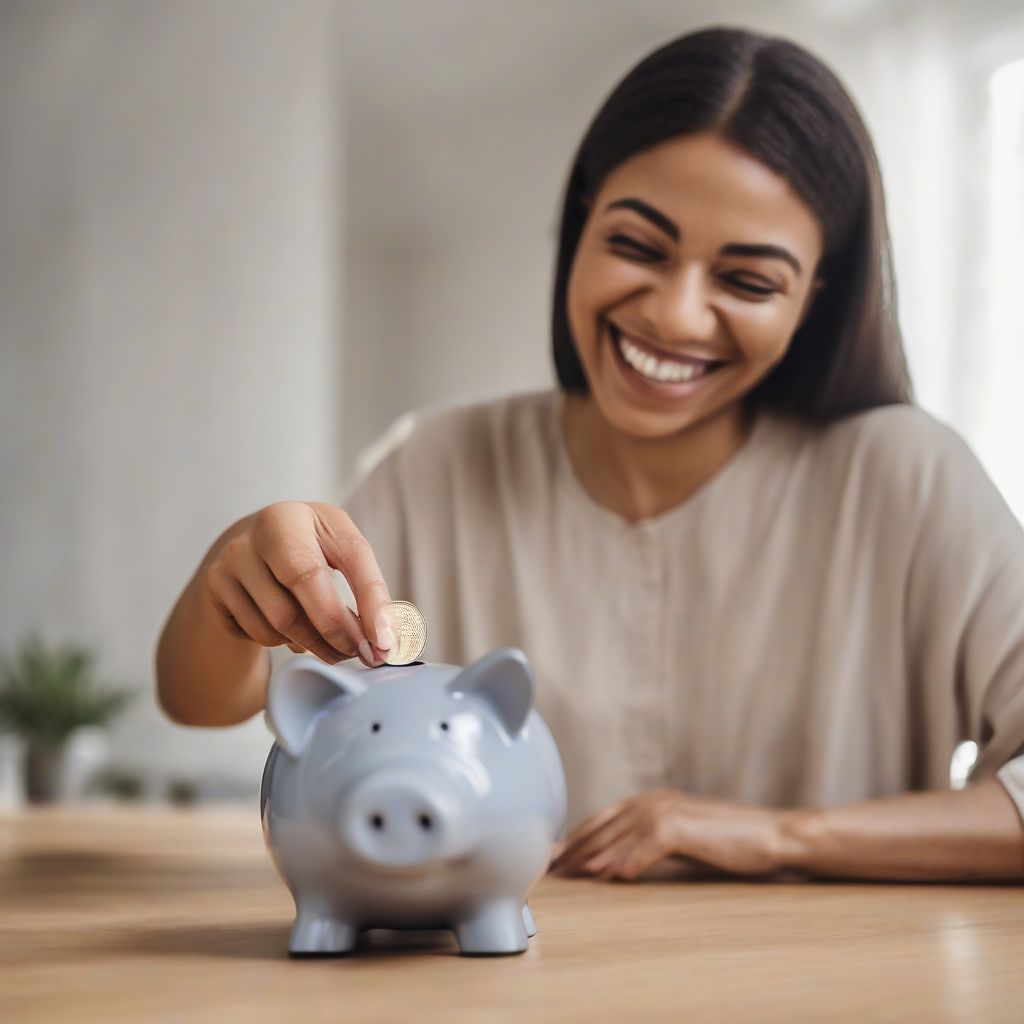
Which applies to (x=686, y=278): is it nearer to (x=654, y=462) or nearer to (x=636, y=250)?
(x=636, y=250)

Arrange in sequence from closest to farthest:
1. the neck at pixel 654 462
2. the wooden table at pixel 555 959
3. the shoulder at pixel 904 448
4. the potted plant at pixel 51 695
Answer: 1. the wooden table at pixel 555 959
2. the shoulder at pixel 904 448
3. the neck at pixel 654 462
4. the potted plant at pixel 51 695

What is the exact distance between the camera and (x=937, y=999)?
0.49m

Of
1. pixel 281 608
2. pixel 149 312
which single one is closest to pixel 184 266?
pixel 149 312

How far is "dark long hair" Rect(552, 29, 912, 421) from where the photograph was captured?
1.13 meters

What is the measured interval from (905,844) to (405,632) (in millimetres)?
494

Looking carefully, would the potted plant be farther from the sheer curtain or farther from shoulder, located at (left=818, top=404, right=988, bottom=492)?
shoulder, located at (left=818, top=404, right=988, bottom=492)

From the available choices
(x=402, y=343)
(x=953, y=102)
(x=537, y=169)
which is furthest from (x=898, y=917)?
(x=402, y=343)

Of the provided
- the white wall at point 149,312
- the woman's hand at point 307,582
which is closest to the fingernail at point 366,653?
the woman's hand at point 307,582

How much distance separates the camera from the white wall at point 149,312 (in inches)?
154

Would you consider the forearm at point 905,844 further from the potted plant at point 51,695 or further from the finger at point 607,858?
the potted plant at point 51,695

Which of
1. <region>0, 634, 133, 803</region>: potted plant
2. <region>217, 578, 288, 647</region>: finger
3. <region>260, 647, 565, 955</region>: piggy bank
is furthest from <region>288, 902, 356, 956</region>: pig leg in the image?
<region>0, 634, 133, 803</region>: potted plant

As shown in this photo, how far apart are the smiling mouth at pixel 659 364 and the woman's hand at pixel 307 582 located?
1.74ft

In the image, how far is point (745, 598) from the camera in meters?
1.31

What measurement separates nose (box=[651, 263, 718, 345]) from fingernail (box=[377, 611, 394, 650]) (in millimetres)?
558
